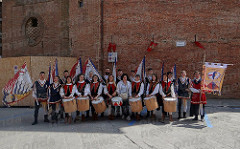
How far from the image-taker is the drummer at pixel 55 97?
6914mm

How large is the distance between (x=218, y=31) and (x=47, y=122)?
33.2ft

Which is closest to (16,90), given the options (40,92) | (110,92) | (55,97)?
(40,92)

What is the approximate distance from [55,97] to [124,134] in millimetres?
2839

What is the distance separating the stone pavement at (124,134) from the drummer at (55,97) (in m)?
0.48

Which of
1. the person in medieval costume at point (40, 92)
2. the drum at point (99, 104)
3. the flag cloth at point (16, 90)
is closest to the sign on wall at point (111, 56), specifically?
the drum at point (99, 104)

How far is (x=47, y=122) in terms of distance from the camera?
709 centimetres

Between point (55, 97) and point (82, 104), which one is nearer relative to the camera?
point (82, 104)

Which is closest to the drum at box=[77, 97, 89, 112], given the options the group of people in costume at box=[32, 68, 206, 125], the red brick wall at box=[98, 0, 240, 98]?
the group of people in costume at box=[32, 68, 206, 125]

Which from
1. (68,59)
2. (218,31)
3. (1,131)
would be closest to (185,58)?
(218,31)

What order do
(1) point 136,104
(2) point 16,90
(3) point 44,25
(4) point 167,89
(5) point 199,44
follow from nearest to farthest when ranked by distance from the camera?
(1) point 136,104 < (4) point 167,89 < (2) point 16,90 < (5) point 199,44 < (3) point 44,25

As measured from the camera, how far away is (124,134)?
5.43 m

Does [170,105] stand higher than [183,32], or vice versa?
[183,32]

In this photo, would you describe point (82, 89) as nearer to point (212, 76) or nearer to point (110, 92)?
point (110, 92)

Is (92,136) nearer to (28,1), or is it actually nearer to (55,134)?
(55,134)
